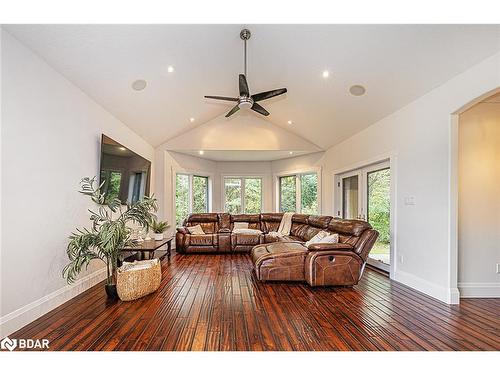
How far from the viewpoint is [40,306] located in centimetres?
289

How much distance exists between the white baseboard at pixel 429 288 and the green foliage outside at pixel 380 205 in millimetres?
702

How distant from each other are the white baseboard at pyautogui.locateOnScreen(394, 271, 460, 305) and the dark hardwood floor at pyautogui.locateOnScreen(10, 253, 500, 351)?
93mm

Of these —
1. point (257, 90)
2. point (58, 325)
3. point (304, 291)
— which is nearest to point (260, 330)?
point (304, 291)

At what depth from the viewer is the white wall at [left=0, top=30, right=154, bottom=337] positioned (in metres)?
2.52

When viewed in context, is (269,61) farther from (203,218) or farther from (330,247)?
(203,218)

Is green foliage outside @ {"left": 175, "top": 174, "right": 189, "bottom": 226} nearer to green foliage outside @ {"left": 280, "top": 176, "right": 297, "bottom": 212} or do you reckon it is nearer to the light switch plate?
green foliage outside @ {"left": 280, "top": 176, "right": 297, "bottom": 212}

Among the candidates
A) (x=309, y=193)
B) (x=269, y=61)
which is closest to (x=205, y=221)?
(x=309, y=193)

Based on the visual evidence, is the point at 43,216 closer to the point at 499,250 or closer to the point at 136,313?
the point at 136,313

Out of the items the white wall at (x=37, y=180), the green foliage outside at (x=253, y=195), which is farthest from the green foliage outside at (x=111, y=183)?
the green foliage outside at (x=253, y=195)

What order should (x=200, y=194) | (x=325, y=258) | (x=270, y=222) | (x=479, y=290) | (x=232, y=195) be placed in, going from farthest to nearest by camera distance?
1. (x=232, y=195)
2. (x=200, y=194)
3. (x=270, y=222)
4. (x=325, y=258)
5. (x=479, y=290)

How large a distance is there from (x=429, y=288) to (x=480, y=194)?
144cm

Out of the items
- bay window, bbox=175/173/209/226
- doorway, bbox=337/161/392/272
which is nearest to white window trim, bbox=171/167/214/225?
bay window, bbox=175/173/209/226

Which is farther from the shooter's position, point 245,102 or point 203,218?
point 203,218
